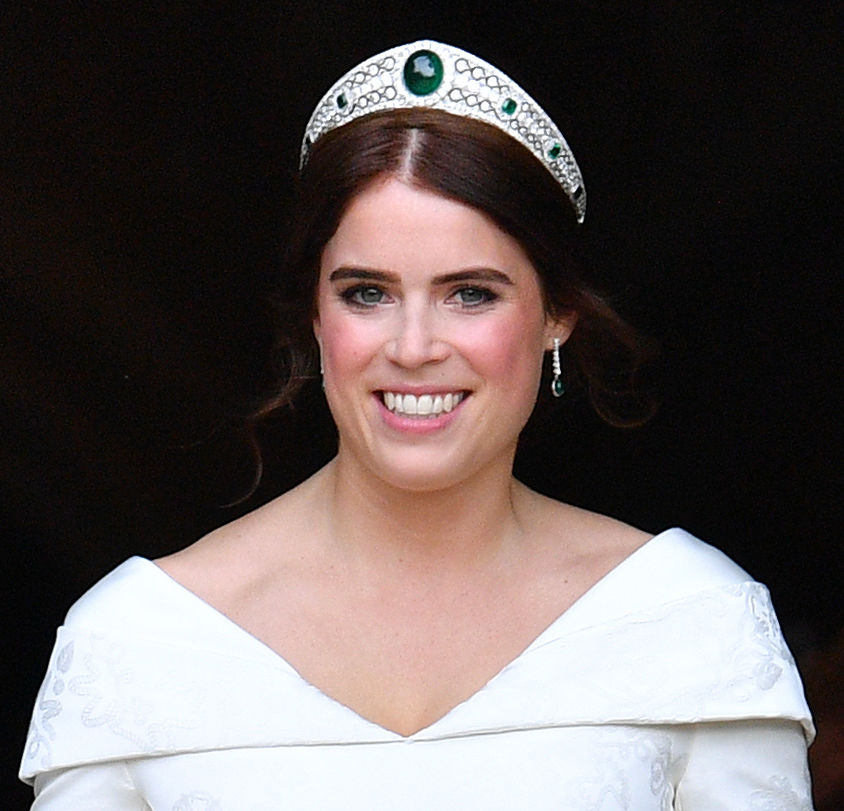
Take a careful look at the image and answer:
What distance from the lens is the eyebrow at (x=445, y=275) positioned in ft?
9.99

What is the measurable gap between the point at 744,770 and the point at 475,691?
43 centimetres

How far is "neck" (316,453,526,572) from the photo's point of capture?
3.27 meters

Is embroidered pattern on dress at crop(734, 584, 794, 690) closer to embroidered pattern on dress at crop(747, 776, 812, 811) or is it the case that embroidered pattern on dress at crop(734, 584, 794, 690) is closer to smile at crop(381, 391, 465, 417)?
embroidered pattern on dress at crop(747, 776, 812, 811)

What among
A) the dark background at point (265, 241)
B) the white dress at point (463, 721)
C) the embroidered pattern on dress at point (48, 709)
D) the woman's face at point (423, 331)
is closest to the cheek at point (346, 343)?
the woman's face at point (423, 331)

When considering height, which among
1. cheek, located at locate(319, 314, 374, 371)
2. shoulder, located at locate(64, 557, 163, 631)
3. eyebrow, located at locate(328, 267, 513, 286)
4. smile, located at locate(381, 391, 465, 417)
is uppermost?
eyebrow, located at locate(328, 267, 513, 286)

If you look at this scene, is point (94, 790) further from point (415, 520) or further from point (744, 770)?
point (744, 770)

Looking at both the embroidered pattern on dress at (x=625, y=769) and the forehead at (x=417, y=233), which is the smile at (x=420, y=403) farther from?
the embroidered pattern on dress at (x=625, y=769)

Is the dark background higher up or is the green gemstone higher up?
the green gemstone

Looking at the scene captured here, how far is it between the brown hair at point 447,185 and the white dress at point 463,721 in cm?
50

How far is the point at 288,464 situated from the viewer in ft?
15.4

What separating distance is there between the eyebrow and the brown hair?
0.23ft

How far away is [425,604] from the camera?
3297 mm

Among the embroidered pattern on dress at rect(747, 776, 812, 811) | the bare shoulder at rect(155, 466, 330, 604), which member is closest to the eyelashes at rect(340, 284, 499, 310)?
the bare shoulder at rect(155, 466, 330, 604)

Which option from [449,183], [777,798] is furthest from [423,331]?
[777,798]
